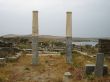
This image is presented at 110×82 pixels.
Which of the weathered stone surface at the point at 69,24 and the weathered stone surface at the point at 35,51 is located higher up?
the weathered stone surface at the point at 69,24

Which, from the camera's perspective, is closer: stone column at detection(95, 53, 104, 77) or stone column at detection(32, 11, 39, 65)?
stone column at detection(95, 53, 104, 77)

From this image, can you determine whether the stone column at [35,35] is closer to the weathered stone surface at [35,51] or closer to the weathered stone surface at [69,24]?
the weathered stone surface at [35,51]

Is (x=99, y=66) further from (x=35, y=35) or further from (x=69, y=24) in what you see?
(x=35, y=35)

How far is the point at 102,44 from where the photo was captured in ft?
75.4

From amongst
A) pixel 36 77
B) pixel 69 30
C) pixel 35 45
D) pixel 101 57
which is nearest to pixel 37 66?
pixel 35 45

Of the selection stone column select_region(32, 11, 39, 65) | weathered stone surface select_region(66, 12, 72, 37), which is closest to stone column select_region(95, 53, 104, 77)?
weathered stone surface select_region(66, 12, 72, 37)

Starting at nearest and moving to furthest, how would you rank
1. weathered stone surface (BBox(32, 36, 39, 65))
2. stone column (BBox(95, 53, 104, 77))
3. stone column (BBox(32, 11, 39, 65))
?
stone column (BBox(95, 53, 104, 77)) → stone column (BBox(32, 11, 39, 65)) → weathered stone surface (BBox(32, 36, 39, 65))

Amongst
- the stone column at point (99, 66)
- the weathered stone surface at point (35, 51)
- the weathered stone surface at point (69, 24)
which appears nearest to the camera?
the stone column at point (99, 66)

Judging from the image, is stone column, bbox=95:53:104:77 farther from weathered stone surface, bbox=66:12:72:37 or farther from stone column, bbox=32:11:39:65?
stone column, bbox=32:11:39:65

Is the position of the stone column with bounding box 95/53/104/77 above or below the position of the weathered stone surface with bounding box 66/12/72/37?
below

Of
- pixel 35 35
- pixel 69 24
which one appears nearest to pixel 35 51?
pixel 35 35

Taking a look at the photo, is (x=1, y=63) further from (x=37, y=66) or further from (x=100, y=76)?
(x=100, y=76)

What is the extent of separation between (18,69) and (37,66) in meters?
2.14

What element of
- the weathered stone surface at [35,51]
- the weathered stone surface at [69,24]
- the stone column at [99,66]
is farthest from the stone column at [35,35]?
the stone column at [99,66]
